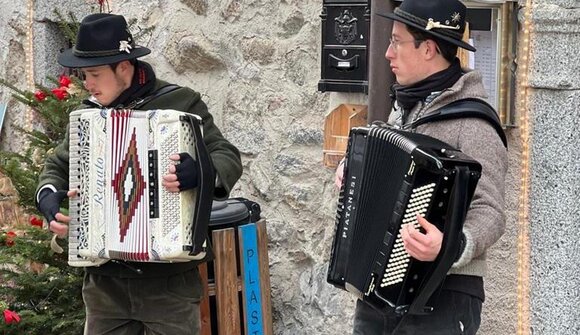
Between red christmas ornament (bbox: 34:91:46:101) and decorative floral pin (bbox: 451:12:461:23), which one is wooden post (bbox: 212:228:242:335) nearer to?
red christmas ornament (bbox: 34:91:46:101)

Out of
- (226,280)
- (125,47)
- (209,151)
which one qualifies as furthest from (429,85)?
(226,280)

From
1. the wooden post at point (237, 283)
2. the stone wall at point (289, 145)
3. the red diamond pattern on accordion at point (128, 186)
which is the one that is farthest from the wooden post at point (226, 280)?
the red diamond pattern on accordion at point (128, 186)

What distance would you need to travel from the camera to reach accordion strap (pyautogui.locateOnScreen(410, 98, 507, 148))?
12.4ft

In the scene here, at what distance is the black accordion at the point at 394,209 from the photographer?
354 centimetres

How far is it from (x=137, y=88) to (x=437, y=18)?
138cm

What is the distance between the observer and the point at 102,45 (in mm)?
4770

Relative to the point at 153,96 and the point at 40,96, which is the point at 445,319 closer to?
the point at 153,96

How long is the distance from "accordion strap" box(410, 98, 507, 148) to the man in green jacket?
114 cm

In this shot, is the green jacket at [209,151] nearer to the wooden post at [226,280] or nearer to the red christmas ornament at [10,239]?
the wooden post at [226,280]

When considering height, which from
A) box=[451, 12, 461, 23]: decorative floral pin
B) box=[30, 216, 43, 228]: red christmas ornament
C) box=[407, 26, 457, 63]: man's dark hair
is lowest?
box=[30, 216, 43, 228]: red christmas ornament

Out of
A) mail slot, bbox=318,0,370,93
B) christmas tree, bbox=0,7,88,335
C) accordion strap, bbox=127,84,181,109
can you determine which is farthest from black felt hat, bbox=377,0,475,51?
christmas tree, bbox=0,7,88,335

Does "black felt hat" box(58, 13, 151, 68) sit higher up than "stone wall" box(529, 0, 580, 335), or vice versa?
"black felt hat" box(58, 13, 151, 68)

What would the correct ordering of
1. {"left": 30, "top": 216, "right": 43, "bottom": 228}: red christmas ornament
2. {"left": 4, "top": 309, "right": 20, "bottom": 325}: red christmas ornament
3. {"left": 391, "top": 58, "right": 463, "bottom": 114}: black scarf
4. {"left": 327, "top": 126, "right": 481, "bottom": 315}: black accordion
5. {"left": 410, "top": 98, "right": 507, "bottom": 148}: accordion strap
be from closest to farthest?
1. {"left": 327, "top": 126, "right": 481, "bottom": 315}: black accordion
2. {"left": 410, "top": 98, "right": 507, "bottom": 148}: accordion strap
3. {"left": 391, "top": 58, "right": 463, "bottom": 114}: black scarf
4. {"left": 4, "top": 309, "right": 20, "bottom": 325}: red christmas ornament
5. {"left": 30, "top": 216, "right": 43, "bottom": 228}: red christmas ornament

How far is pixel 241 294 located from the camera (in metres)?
5.62
